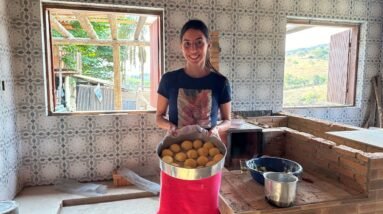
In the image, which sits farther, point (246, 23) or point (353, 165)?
point (246, 23)

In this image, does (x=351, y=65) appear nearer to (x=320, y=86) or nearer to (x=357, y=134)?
(x=320, y=86)

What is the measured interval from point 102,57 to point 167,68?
7.74ft

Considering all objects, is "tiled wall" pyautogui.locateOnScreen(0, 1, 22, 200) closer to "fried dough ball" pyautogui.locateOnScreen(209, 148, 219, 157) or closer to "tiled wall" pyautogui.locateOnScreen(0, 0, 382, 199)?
"tiled wall" pyautogui.locateOnScreen(0, 0, 382, 199)

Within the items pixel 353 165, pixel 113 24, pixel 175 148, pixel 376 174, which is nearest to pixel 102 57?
pixel 113 24

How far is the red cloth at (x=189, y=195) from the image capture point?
105 cm

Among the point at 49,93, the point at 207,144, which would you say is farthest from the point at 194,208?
the point at 49,93

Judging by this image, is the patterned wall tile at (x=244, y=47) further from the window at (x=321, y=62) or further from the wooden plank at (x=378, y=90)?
the wooden plank at (x=378, y=90)

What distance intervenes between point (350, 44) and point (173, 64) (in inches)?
89.4

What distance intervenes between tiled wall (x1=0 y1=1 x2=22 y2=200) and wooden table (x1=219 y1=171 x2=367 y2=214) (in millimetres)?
1667

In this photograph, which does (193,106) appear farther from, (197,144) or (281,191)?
(281,191)

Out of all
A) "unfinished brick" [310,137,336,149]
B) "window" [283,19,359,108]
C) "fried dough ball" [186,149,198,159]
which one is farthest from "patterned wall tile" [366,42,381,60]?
"fried dough ball" [186,149,198,159]

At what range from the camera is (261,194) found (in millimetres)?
1281

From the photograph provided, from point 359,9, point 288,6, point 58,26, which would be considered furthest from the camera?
point 359,9

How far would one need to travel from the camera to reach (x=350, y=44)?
3174 millimetres
